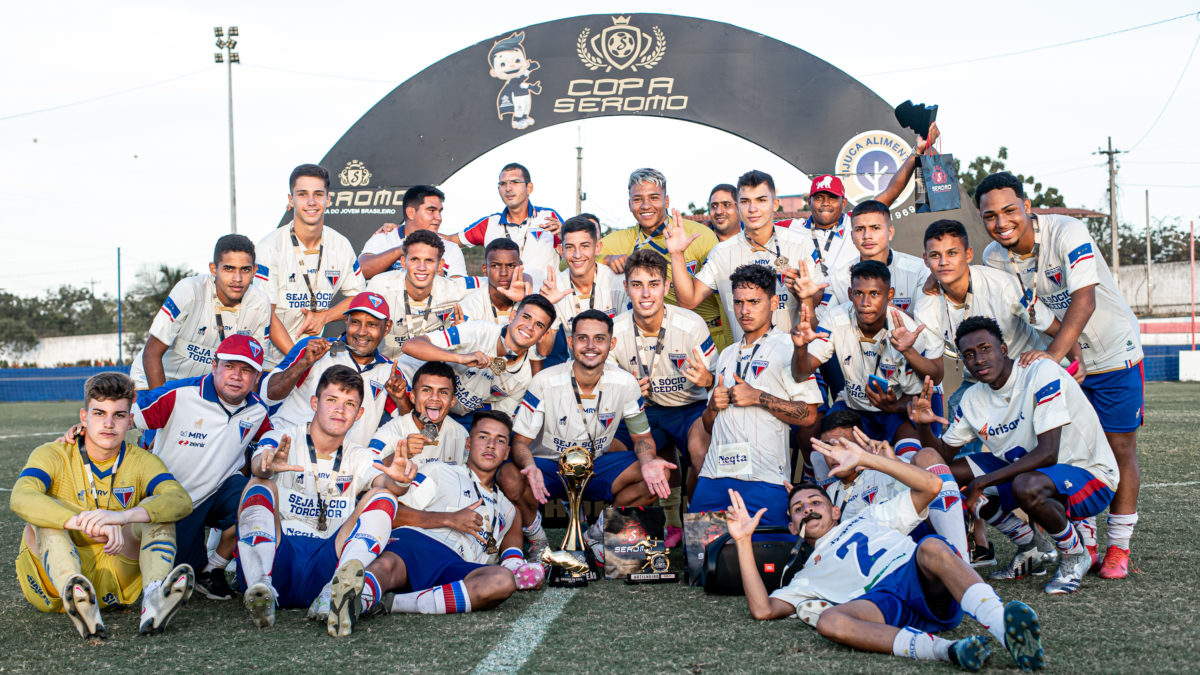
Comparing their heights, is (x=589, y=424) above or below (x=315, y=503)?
above

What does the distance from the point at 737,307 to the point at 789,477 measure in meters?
1.01

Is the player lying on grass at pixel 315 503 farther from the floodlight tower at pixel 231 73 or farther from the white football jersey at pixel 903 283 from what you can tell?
the floodlight tower at pixel 231 73

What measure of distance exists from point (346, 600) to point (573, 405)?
199 cm

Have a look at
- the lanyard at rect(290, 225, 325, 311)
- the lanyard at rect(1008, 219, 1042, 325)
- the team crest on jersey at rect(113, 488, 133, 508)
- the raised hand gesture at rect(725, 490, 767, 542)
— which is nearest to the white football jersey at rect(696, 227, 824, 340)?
the lanyard at rect(1008, 219, 1042, 325)

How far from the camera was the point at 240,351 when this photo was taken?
16.0 feet

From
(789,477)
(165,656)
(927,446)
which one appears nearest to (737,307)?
(789,477)

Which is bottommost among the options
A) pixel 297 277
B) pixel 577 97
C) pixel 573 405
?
pixel 573 405

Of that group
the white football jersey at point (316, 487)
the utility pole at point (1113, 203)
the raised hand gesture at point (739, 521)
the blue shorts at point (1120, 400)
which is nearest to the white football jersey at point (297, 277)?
the white football jersey at point (316, 487)

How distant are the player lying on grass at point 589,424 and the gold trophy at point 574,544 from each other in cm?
18

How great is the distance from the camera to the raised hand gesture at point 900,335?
481 centimetres

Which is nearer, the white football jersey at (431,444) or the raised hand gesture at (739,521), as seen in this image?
the raised hand gesture at (739,521)

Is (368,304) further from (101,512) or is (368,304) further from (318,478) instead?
(101,512)

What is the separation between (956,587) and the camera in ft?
10.8

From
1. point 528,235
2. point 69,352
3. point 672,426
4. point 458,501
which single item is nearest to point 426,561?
point 458,501
